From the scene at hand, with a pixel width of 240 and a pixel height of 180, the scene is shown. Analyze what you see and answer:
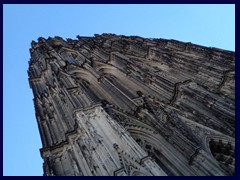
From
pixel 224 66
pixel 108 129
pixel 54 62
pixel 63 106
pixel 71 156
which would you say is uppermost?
pixel 54 62

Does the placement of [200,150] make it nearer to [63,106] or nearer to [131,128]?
[131,128]

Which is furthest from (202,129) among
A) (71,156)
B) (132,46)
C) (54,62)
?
(132,46)

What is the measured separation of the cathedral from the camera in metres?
13.9

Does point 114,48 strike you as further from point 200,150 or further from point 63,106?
point 200,150

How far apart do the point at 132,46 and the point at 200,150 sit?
24950mm

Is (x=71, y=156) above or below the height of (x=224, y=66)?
below

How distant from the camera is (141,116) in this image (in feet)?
61.6

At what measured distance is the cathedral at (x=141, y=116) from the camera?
45.6 ft
